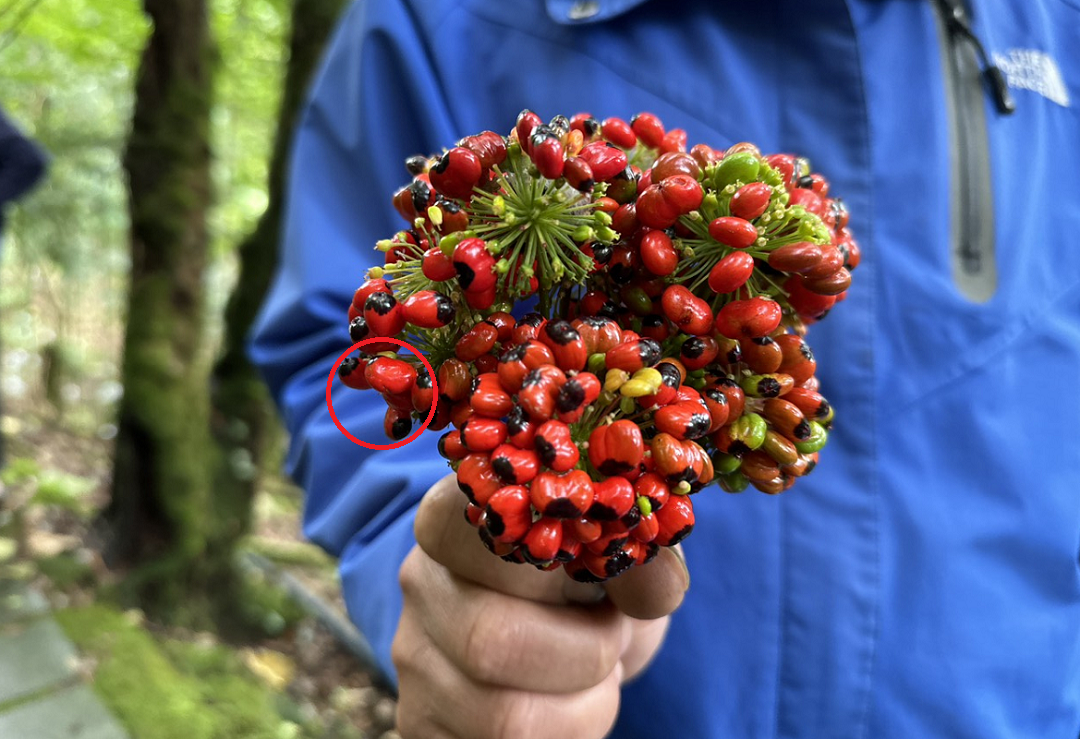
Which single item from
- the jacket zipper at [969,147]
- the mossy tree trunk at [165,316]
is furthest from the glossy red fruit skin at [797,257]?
the mossy tree trunk at [165,316]

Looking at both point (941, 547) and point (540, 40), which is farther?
point (540, 40)

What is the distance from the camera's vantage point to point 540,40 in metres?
1.42

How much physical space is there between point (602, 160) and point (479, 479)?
0.31 meters

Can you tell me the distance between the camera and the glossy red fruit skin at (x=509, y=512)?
606 millimetres

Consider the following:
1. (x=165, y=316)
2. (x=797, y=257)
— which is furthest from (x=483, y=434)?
(x=165, y=316)

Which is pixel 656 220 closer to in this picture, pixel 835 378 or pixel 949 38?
pixel 835 378

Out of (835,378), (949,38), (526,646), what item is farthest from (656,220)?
(949,38)

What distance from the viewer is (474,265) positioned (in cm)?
61

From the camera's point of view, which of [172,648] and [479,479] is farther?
[172,648]

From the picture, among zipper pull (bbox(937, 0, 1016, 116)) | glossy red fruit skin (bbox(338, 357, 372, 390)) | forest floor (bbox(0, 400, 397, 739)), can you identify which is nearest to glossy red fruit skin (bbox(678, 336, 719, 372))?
glossy red fruit skin (bbox(338, 357, 372, 390))

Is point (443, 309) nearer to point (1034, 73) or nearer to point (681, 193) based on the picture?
point (681, 193)

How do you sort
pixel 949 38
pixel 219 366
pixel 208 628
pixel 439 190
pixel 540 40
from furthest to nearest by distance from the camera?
pixel 219 366 < pixel 208 628 < pixel 540 40 < pixel 949 38 < pixel 439 190

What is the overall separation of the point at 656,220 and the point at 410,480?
2.48 feet

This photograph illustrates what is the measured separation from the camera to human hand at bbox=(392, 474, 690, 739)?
2.83 feet
